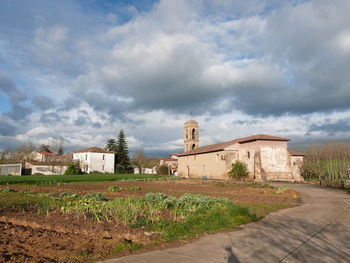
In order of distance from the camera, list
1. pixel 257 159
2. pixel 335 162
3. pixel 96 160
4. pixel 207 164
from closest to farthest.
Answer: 1. pixel 335 162
2. pixel 257 159
3. pixel 207 164
4. pixel 96 160

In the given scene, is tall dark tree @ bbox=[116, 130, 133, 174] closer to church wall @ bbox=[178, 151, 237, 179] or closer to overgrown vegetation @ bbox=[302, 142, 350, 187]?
church wall @ bbox=[178, 151, 237, 179]

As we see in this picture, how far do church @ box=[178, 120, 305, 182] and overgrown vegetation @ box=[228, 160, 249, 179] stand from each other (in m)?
1.28

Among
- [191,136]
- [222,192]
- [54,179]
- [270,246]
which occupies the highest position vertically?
[191,136]

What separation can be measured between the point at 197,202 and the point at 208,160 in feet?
111

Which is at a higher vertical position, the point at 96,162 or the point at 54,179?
the point at 96,162

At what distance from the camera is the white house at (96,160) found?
56438 mm

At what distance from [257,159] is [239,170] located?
9.85 ft

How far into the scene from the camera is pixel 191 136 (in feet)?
194

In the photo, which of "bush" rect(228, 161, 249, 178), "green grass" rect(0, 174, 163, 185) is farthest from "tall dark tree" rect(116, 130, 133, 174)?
"bush" rect(228, 161, 249, 178)

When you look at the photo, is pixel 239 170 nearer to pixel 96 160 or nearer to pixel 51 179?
pixel 51 179

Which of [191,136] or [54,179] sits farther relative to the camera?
[191,136]

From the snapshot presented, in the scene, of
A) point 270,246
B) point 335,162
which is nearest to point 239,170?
point 335,162

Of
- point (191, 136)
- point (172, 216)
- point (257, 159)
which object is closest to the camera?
point (172, 216)

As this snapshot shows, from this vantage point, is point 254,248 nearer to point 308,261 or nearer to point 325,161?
point 308,261
